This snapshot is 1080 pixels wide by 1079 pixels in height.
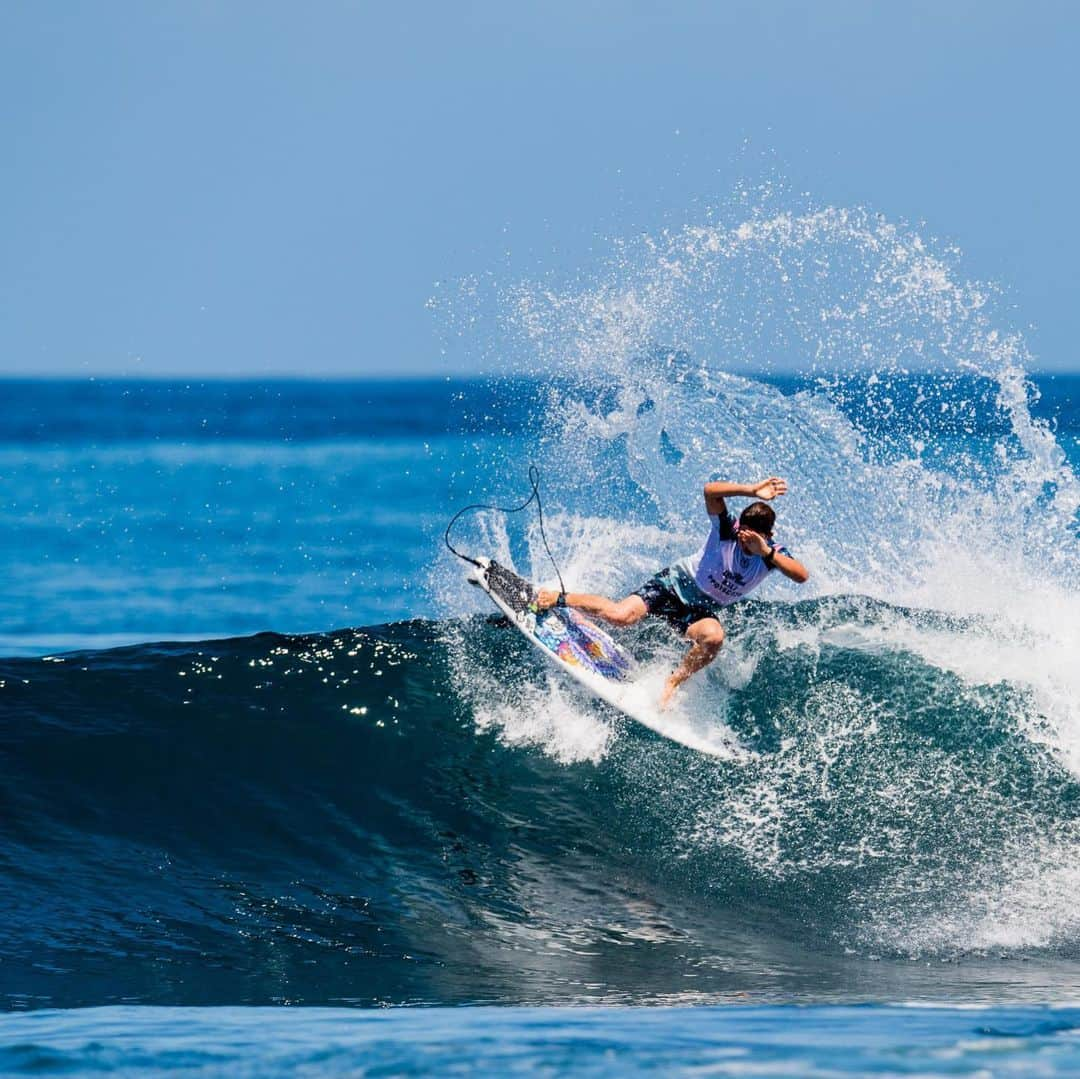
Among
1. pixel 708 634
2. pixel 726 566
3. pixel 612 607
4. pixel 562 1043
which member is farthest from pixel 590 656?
pixel 562 1043

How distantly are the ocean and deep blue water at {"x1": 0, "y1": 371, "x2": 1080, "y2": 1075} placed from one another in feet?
0.09

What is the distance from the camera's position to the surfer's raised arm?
8.78 m

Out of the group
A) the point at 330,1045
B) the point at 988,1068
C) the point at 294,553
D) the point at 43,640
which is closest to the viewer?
the point at 988,1068

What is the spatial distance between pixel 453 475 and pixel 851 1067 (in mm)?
35686

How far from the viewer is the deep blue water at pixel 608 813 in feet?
19.6

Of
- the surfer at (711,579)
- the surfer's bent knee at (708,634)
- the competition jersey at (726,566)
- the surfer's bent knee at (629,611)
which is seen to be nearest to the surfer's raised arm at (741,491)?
the surfer at (711,579)

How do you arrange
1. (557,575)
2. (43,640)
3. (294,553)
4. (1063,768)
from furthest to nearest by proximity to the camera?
(294,553), (43,640), (557,575), (1063,768)

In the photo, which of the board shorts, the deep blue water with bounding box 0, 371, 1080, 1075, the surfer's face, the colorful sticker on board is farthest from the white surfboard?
the surfer's face

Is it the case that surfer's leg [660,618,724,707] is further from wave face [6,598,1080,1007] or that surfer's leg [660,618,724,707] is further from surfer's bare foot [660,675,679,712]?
wave face [6,598,1080,1007]

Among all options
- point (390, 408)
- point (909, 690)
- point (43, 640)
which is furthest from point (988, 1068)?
point (390, 408)

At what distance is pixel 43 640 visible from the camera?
655 inches

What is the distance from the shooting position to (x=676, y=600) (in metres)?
9.53

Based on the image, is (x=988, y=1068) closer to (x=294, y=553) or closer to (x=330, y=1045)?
(x=330, y=1045)

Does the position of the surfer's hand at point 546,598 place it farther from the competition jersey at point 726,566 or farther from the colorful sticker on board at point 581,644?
the competition jersey at point 726,566
